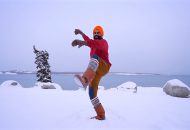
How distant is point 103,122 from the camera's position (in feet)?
11.1

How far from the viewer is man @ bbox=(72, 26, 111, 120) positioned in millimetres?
3422

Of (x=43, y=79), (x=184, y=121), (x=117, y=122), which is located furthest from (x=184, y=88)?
(x=43, y=79)

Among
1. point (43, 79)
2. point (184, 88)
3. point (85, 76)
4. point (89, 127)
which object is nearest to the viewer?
point (89, 127)

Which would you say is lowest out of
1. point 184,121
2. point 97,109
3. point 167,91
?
point 167,91

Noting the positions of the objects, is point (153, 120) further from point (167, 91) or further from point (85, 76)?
point (167, 91)

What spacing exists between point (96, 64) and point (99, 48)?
0.91 ft

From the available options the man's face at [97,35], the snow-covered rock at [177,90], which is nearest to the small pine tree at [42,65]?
the snow-covered rock at [177,90]

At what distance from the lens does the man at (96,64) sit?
11.2ft

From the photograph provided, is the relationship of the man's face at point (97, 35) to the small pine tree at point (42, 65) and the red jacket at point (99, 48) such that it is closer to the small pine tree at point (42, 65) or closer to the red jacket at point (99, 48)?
the red jacket at point (99, 48)

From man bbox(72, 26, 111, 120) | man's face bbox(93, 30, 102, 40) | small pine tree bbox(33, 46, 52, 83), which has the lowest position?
small pine tree bbox(33, 46, 52, 83)

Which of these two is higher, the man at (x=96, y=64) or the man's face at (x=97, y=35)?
the man's face at (x=97, y=35)

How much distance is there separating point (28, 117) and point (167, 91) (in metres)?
5.99

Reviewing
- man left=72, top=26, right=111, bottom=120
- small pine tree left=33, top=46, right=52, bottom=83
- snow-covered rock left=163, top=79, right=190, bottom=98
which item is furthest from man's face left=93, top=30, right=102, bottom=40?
small pine tree left=33, top=46, right=52, bottom=83

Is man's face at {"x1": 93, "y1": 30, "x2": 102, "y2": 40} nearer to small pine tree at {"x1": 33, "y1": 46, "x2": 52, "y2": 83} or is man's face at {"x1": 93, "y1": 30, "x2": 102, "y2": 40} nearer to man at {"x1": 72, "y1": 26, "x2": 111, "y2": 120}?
man at {"x1": 72, "y1": 26, "x2": 111, "y2": 120}
